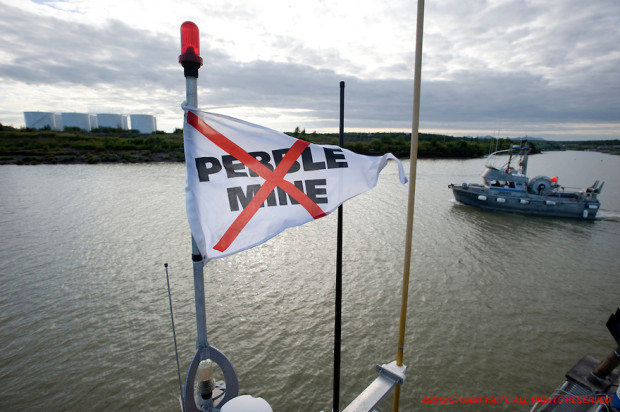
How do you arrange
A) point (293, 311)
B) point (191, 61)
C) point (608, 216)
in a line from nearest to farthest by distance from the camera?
point (191, 61)
point (293, 311)
point (608, 216)

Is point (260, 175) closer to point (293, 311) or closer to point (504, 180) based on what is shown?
point (293, 311)

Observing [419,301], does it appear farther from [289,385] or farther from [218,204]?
[218,204]

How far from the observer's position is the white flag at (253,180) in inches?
127

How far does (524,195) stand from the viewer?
23.0m

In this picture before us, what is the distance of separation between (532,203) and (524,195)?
74cm

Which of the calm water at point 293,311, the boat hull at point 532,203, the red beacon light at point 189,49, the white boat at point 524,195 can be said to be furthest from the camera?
the white boat at point 524,195

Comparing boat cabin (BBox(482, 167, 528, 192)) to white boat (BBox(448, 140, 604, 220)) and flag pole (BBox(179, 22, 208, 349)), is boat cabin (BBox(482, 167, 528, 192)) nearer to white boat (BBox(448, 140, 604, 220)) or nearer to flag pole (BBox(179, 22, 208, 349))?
white boat (BBox(448, 140, 604, 220))

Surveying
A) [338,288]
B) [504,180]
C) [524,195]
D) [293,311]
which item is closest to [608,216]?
[524,195]

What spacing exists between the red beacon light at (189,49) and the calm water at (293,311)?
19.9ft

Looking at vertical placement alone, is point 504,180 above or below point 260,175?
below

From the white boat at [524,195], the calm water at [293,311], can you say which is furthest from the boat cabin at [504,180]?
the calm water at [293,311]

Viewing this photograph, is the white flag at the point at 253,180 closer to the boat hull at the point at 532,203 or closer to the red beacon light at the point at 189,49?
the red beacon light at the point at 189,49

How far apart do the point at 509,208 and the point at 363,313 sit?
63.6 ft

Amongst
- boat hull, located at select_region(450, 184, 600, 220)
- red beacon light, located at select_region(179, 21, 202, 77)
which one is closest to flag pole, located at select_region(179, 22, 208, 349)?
red beacon light, located at select_region(179, 21, 202, 77)
